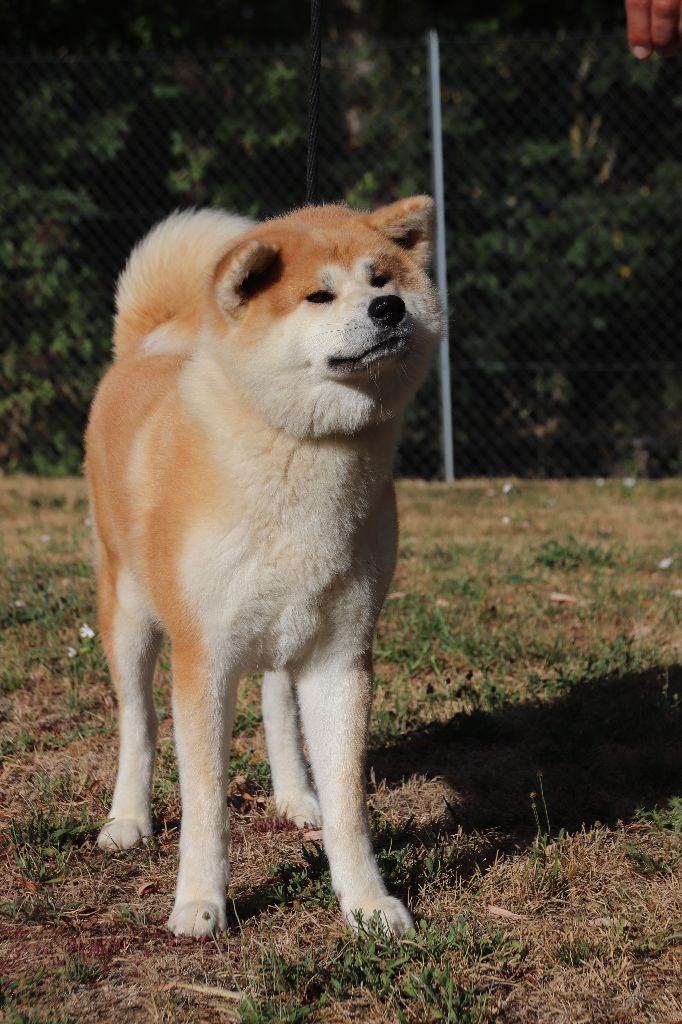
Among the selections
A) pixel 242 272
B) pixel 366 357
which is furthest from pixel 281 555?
pixel 242 272

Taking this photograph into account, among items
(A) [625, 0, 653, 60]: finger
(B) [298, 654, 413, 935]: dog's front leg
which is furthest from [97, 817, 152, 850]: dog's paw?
(A) [625, 0, 653, 60]: finger

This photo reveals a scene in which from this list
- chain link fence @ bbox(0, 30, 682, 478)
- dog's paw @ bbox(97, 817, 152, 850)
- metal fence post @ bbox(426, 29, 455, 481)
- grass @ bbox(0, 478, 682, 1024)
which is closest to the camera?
grass @ bbox(0, 478, 682, 1024)

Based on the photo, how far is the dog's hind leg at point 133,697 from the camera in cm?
294

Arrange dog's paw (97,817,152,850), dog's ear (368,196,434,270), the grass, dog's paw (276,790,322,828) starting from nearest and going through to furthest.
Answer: the grass
dog's ear (368,196,434,270)
dog's paw (97,817,152,850)
dog's paw (276,790,322,828)

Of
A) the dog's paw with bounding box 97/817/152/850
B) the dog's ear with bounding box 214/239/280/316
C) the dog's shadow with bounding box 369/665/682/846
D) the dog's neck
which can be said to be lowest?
the dog's shadow with bounding box 369/665/682/846

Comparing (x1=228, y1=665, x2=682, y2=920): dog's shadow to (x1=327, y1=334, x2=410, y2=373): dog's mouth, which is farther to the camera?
(x1=228, y1=665, x2=682, y2=920): dog's shadow

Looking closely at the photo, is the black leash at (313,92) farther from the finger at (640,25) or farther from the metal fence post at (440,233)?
the metal fence post at (440,233)

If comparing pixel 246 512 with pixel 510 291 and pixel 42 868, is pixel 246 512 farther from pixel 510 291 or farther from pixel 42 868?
pixel 510 291

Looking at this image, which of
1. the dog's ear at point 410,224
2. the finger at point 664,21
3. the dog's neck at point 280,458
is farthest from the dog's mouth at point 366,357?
the finger at point 664,21

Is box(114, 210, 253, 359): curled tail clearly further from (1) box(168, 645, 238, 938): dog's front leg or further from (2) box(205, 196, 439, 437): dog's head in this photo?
(1) box(168, 645, 238, 938): dog's front leg

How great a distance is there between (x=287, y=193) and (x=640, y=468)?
304cm

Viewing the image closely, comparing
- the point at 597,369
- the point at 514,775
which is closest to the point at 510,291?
the point at 597,369

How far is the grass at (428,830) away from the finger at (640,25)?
6.08 feet

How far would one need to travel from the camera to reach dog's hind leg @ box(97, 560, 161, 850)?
2936mm
